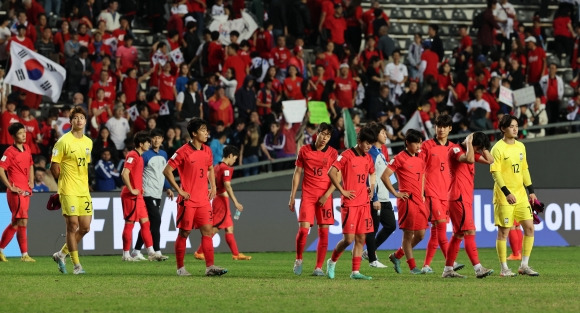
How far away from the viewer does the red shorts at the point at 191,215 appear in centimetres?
1537

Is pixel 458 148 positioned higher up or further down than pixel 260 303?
higher up

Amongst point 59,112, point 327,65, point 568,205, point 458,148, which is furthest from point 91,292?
point 327,65

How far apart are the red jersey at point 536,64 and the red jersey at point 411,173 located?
52.4 feet

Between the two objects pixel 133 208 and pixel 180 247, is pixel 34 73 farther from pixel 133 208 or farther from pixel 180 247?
pixel 180 247

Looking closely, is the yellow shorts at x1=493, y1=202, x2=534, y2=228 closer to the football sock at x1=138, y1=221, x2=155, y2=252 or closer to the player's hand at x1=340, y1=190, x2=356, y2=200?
the player's hand at x1=340, y1=190, x2=356, y2=200

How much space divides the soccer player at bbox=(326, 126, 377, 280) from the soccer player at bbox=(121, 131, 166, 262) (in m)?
5.46

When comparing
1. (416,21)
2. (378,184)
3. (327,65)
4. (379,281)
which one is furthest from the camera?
(416,21)

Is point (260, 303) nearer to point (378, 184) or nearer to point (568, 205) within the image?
point (378, 184)

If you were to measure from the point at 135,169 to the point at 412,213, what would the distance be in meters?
5.70

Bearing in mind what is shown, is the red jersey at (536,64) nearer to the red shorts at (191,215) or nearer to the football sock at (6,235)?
the football sock at (6,235)

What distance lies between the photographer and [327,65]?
29.1 meters

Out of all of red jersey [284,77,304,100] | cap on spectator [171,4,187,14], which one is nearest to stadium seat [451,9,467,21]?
red jersey [284,77,304,100]

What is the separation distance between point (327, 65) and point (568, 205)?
23.5ft

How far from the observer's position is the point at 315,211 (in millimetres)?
16188
